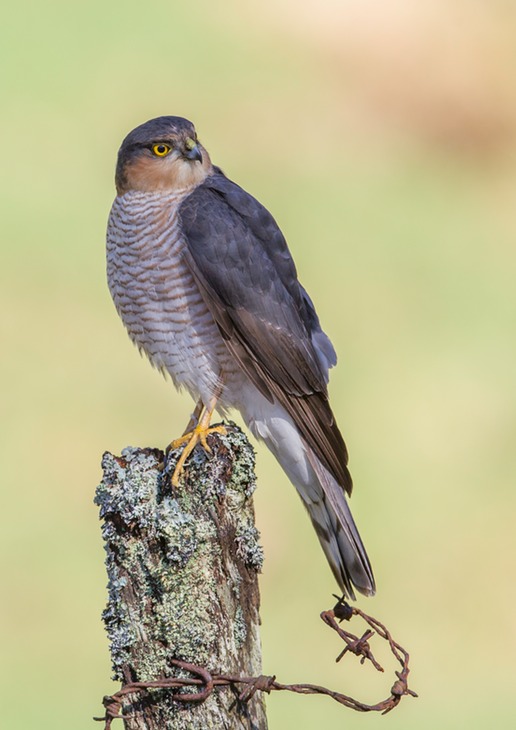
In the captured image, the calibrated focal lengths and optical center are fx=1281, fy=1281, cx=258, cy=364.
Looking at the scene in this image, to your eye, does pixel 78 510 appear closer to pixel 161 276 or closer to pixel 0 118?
pixel 161 276

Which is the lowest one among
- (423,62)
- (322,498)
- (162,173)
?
(322,498)

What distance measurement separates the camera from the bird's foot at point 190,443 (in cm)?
370

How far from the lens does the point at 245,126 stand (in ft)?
36.9

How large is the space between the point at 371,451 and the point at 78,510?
6.35 feet

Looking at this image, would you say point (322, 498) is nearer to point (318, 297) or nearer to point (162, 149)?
point (162, 149)

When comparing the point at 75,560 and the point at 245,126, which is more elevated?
the point at 245,126

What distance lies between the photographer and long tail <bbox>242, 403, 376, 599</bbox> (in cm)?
444

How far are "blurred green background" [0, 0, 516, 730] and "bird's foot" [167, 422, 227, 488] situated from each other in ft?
8.47

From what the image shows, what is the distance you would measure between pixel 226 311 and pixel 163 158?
2.24ft

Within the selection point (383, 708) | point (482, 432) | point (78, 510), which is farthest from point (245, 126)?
point (383, 708)

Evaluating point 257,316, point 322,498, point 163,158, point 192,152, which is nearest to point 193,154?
point 192,152

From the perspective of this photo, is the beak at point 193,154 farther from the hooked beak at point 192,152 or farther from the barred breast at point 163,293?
the barred breast at point 163,293

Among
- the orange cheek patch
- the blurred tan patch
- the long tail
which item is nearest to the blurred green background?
the blurred tan patch

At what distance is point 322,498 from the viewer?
471 cm
